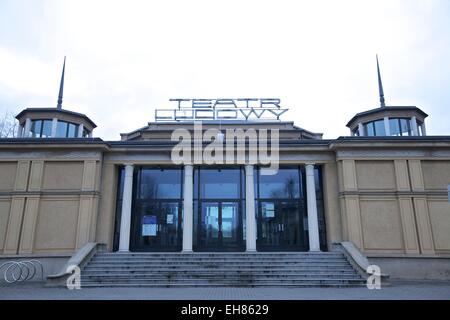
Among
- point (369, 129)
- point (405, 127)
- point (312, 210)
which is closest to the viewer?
point (312, 210)

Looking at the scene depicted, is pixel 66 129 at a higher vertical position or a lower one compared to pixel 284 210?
higher

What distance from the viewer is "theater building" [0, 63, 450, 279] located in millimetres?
15984

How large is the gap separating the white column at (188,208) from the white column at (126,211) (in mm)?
2702

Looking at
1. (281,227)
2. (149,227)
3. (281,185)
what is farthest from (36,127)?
(281,227)

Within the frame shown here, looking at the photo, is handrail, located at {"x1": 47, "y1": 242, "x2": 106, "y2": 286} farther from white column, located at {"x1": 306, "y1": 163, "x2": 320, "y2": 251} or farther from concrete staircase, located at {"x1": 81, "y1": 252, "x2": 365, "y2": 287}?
white column, located at {"x1": 306, "y1": 163, "x2": 320, "y2": 251}

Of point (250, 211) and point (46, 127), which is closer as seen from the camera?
point (250, 211)

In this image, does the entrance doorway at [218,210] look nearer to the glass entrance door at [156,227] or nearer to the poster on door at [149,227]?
the glass entrance door at [156,227]

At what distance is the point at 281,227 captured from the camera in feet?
58.6

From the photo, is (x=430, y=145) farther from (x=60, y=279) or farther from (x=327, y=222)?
(x=60, y=279)

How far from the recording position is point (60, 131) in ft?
85.4

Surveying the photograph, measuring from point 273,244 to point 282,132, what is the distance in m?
8.74

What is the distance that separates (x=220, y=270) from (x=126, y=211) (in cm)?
590

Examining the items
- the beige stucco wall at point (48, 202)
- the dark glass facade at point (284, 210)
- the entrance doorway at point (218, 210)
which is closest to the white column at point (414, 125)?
the dark glass facade at point (284, 210)

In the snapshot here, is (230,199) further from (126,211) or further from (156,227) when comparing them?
(126,211)
